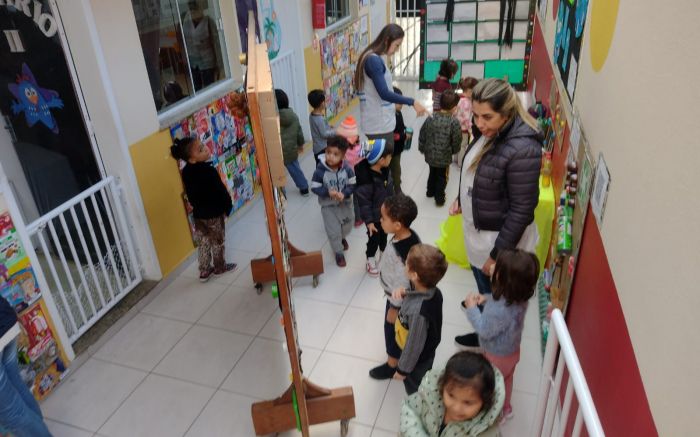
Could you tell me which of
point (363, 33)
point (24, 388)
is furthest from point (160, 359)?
point (363, 33)

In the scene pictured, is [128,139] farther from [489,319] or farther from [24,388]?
[489,319]

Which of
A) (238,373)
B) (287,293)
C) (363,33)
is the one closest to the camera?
(287,293)

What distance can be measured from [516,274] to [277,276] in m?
1.04

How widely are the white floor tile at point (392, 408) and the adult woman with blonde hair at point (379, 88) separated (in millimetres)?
1858

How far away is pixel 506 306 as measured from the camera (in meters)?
2.34

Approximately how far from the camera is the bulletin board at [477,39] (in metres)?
6.57

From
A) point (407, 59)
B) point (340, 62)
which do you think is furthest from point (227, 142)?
point (407, 59)

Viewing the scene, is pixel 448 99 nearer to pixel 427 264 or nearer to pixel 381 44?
pixel 381 44

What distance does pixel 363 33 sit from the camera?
7738mm

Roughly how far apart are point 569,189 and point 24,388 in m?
2.96

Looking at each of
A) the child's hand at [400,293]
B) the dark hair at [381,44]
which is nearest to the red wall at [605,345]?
the child's hand at [400,293]

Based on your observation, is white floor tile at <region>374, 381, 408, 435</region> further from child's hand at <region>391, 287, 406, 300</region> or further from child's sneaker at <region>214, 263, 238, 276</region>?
child's sneaker at <region>214, 263, 238, 276</region>

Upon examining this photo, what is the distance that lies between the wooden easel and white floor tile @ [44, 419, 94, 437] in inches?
40.7

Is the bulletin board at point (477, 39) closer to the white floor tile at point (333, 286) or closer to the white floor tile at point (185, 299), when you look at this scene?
the white floor tile at point (333, 286)
